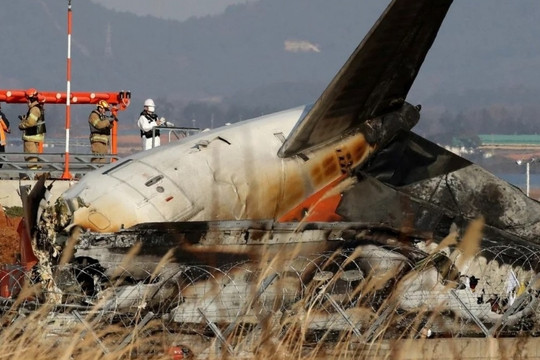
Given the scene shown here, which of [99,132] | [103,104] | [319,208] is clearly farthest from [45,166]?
[319,208]

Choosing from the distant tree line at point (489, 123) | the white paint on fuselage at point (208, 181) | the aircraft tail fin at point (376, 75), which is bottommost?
the distant tree line at point (489, 123)

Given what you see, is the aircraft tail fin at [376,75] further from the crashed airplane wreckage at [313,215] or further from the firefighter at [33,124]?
the firefighter at [33,124]

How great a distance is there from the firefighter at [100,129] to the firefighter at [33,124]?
1235mm

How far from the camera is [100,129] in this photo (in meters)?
29.7

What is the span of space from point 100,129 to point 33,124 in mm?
1628

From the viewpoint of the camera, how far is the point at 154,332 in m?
13.5

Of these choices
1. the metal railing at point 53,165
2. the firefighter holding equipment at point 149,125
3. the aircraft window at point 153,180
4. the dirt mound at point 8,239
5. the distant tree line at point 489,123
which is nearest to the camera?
the aircraft window at point 153,180

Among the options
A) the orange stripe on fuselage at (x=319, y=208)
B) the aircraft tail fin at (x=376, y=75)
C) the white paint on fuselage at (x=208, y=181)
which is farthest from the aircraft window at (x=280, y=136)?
the orange stripe on fuselage at (x=319, y=208)

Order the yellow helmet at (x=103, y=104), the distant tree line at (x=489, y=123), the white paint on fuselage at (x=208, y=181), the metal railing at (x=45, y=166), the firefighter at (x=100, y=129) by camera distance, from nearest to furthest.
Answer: the white paint on fuselage at (x=208, y=181) → the metal railing at (x=45, y=166) → the firefighter at (x=100, y=129) → the yellow helmet at (x=103, y=104) → the distant tree line at (x=489, y=123)

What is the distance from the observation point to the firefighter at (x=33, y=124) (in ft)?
96.7

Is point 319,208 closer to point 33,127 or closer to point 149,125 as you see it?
point 149,125

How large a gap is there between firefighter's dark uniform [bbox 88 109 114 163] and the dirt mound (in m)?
3.10

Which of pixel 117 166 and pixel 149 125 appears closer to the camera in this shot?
pixel 117 166

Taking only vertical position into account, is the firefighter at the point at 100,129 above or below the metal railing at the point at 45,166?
above
